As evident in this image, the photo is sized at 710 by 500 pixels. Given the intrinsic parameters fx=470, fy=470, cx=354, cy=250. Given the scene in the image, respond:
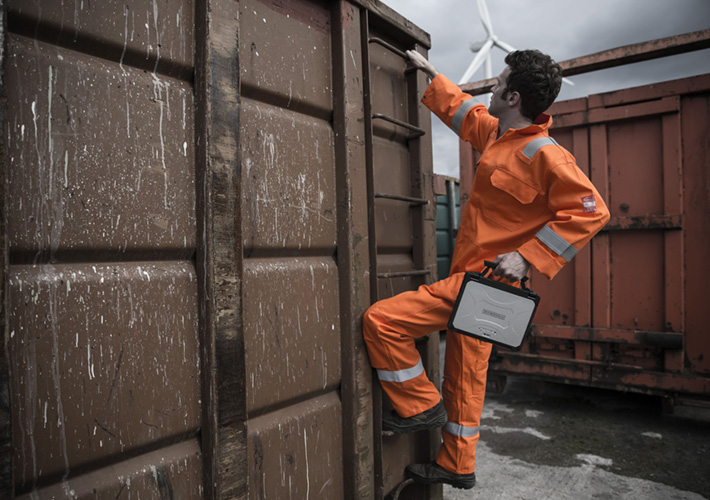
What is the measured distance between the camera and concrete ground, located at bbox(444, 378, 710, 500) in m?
2.69

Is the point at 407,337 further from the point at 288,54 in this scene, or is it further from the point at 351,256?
the point at 288,54

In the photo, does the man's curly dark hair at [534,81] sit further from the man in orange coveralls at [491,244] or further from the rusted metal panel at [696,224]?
the rusted metal panel at [696,224]

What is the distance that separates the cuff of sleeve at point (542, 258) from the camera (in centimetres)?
183

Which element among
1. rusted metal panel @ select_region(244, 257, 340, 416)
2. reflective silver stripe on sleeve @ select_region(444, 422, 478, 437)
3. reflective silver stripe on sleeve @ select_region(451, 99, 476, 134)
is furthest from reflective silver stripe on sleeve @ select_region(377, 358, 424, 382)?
reflective silver stripe on sleeve @ select_region(451, 99, 476, 134)

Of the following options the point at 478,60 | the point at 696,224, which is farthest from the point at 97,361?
the point at 478,60

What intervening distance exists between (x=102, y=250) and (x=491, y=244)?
1.51m

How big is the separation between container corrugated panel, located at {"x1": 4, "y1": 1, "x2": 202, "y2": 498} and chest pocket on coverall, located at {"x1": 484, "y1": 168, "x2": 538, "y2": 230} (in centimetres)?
127

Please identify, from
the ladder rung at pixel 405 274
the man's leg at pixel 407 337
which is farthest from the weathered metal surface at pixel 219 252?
the ladder rung at pixel 405 274

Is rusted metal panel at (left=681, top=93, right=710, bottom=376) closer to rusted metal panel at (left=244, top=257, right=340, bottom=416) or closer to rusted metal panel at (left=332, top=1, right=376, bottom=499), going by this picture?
rusted metal panel at (left=332, top=1, right=376, bottom=499)

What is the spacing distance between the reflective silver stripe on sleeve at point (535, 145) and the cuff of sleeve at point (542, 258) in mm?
374

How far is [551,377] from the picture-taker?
13.3 ft

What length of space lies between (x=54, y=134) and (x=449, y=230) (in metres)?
6.80

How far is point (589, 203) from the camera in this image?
182 centimetres

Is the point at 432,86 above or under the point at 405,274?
above
